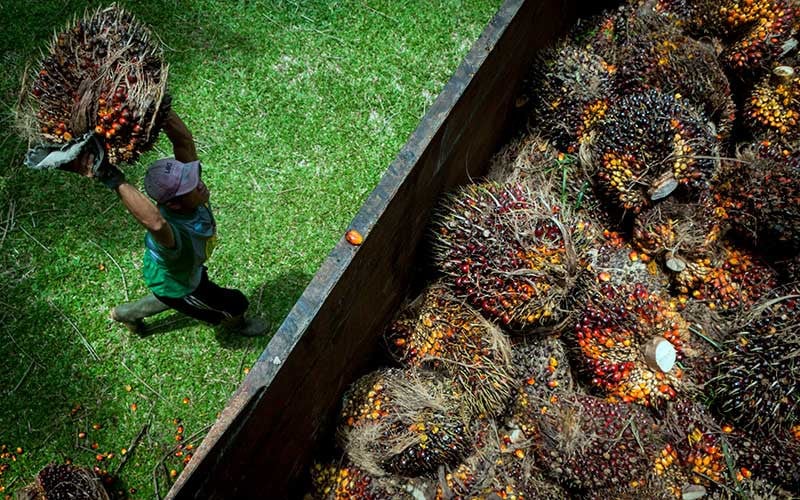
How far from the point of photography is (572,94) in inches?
140

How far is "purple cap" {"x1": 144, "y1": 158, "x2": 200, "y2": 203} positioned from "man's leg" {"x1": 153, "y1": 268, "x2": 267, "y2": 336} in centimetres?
70

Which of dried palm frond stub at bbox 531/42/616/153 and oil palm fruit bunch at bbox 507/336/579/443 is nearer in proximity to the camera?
oil palm fruit bunch at bbox 507/336/579/443

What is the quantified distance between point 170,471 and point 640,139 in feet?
10.2

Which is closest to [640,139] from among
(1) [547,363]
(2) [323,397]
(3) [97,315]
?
(1) [547,363]

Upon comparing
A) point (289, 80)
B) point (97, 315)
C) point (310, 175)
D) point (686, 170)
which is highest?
point (686, 170)

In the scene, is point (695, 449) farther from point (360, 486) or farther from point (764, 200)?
point (360, 486)

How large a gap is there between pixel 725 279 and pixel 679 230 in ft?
1.17

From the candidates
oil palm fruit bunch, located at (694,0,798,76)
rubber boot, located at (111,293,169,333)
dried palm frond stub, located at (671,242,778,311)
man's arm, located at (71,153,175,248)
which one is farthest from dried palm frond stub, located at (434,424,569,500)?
oil palm fruit bunch, located at (694,0,798,76)

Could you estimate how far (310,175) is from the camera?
14.3 feet

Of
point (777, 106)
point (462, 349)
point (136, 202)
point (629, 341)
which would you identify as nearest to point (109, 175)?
point (136, 202)

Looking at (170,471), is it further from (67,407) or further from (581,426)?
(581,426)

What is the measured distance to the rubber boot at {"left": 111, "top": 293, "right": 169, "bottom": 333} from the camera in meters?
3.50

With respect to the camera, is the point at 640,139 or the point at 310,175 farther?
the point at 310,175

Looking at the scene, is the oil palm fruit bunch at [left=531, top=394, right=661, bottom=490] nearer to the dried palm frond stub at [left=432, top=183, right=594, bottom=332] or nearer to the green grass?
the dried palm frond stub at [left=432, top=183, right=594, bottom=332]
